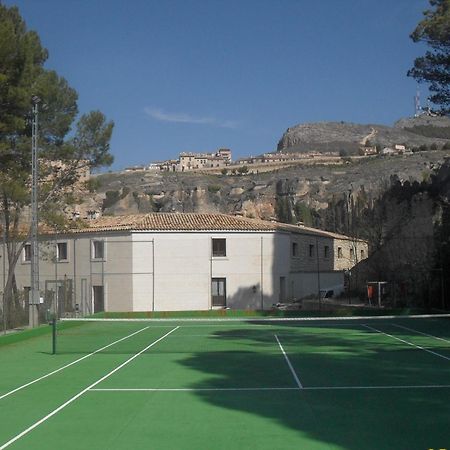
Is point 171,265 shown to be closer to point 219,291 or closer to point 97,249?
point 219,291

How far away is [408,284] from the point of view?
37.2 metres

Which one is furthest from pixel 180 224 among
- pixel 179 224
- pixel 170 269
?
pixel 170 269

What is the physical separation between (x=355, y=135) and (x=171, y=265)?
14131cm

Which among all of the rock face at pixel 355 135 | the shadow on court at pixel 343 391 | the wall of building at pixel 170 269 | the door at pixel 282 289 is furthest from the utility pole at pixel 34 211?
the rock face at pixel 355 135

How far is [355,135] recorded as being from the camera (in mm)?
179000

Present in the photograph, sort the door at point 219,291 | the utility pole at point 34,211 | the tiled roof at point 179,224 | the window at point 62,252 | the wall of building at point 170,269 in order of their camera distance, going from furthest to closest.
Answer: the window at point 62,252 → the tiled roof at point 179,224 → the door at point 219,291 → the wall of building at point 170,269 → the utility pole at point 34,211

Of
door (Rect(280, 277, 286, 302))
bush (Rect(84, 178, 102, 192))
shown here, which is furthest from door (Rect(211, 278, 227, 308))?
bush (Rect(84, 178, 102, 192))

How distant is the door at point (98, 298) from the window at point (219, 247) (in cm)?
744

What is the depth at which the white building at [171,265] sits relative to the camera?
144ft

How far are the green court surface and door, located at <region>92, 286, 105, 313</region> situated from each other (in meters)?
20.9

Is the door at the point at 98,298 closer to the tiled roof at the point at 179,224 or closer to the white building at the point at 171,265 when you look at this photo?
the white building at the point at 171,265

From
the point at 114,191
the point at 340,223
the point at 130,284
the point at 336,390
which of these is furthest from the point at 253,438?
the point at 114,191

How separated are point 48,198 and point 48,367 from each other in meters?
19.2

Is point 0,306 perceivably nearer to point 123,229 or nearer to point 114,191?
point 123,229
